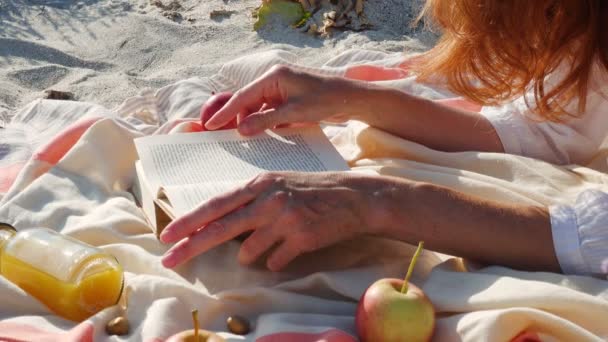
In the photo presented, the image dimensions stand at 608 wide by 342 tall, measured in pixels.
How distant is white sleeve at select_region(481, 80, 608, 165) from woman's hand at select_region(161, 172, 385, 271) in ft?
1.92

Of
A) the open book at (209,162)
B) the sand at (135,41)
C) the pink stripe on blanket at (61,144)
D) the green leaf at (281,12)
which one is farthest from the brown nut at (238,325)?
the green leaf at (281,12)

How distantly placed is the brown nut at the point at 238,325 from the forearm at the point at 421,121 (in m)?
0.69

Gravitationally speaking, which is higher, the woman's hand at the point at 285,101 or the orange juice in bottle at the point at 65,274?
the woman's hand at the point at 285,101

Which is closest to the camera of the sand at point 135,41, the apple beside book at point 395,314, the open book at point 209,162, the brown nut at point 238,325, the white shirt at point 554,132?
the apple beside book at point 395,314

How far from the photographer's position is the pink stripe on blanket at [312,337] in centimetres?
142

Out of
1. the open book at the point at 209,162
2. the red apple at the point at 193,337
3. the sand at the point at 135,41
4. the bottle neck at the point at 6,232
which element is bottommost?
the sand at the point at 135,41

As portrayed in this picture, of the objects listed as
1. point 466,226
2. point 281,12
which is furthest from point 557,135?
point 281,12

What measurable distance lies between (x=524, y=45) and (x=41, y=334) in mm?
1012

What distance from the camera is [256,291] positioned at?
5.20ft

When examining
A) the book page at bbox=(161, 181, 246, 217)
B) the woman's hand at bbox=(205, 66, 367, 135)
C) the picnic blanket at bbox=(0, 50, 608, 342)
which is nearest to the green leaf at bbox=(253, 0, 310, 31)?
the picnic blanket at bbox=(0, 50, 608, 342)

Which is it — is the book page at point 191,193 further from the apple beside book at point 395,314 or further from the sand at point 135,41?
the sand at point 135,41

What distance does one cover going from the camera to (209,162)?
1.88m

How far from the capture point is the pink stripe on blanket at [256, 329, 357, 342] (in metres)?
1.42

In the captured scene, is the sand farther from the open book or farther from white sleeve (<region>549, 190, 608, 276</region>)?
white sleeve (<region>549, 190, 608, 276</region>)
